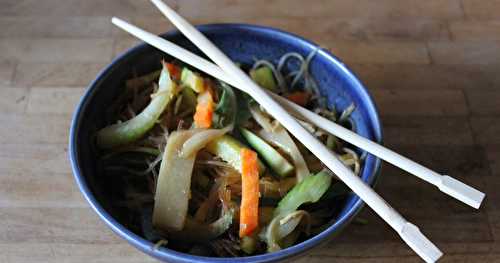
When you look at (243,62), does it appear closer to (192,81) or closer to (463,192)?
(192,81)

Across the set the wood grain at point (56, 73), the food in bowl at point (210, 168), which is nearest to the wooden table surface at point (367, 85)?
the wood grain at point (56, 73)

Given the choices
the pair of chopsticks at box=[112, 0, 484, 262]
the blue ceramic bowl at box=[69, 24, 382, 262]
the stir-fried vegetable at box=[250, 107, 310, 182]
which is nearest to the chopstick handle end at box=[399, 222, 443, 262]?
the pair of chopsticks at box=[112, 0, 484, 262]

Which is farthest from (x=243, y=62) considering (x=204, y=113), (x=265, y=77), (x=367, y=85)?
(x=367, y=85)

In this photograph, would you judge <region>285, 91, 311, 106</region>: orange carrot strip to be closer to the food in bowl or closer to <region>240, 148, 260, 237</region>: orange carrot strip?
the food in bowl

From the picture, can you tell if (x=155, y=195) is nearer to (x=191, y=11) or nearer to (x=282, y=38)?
(x=282, y=38)

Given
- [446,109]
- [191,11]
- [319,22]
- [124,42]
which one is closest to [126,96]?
[124,42]

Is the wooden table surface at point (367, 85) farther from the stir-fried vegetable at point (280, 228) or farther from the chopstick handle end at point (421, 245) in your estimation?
the chopstick handle end at point (421, 245)
